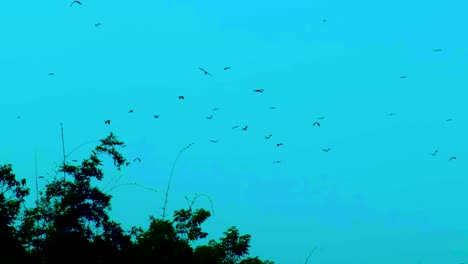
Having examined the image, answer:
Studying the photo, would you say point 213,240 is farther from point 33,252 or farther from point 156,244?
point 33,252

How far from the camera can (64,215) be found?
51.0 feet

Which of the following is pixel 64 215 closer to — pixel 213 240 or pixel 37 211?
pixel 37 211

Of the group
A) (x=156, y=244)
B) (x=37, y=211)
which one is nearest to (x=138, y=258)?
(x=156, y=244)

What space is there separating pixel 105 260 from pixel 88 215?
1.10 m

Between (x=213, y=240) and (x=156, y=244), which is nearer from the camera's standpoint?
(x=156, y=244)

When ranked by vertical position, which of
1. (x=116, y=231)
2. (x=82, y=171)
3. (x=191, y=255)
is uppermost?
(x=82, y=171)

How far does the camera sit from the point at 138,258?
1547cm

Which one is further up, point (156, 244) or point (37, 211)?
point (37, 211)

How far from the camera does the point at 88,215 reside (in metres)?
15.8

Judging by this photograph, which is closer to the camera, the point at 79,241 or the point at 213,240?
the point at 79,241

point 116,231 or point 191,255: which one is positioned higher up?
point 116,231

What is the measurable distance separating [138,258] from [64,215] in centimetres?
193

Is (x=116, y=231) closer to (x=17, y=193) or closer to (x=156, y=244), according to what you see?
(x=156, y=244)

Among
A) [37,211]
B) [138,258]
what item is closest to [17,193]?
[37,211]
